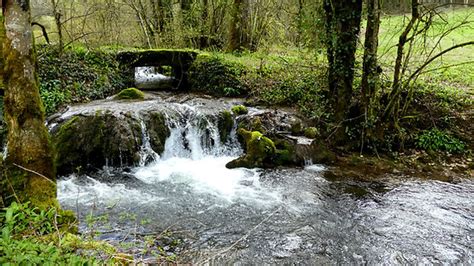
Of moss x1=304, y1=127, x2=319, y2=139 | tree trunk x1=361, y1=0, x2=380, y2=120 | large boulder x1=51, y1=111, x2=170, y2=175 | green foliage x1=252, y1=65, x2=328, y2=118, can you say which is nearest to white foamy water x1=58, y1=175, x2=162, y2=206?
large boulder x1=51, y1=111, x2=170, y2=175

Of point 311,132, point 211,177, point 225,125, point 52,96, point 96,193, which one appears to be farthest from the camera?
point 52,96

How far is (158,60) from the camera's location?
1356 centimetres

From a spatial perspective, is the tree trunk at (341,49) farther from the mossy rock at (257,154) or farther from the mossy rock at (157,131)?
the mossy rock at (157,131)

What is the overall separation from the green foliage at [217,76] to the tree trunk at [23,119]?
26.0ft

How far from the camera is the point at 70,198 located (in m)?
6.82

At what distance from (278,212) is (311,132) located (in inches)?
140

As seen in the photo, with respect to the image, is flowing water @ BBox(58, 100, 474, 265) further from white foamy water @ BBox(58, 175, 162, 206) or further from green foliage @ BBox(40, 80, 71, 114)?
green foliage @ BBox(40, 80, 71, 114)

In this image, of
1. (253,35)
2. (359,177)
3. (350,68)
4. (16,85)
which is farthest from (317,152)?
(253,35)

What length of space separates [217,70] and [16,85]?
8.55 meters

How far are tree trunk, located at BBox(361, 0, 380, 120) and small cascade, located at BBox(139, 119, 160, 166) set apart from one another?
5154mm

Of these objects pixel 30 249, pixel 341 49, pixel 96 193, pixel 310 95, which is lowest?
pixel 96 193

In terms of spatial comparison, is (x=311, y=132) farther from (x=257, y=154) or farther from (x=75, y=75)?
(x=75, y=75)

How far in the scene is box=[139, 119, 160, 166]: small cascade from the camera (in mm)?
8746

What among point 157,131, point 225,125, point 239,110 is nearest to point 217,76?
point 239,110
